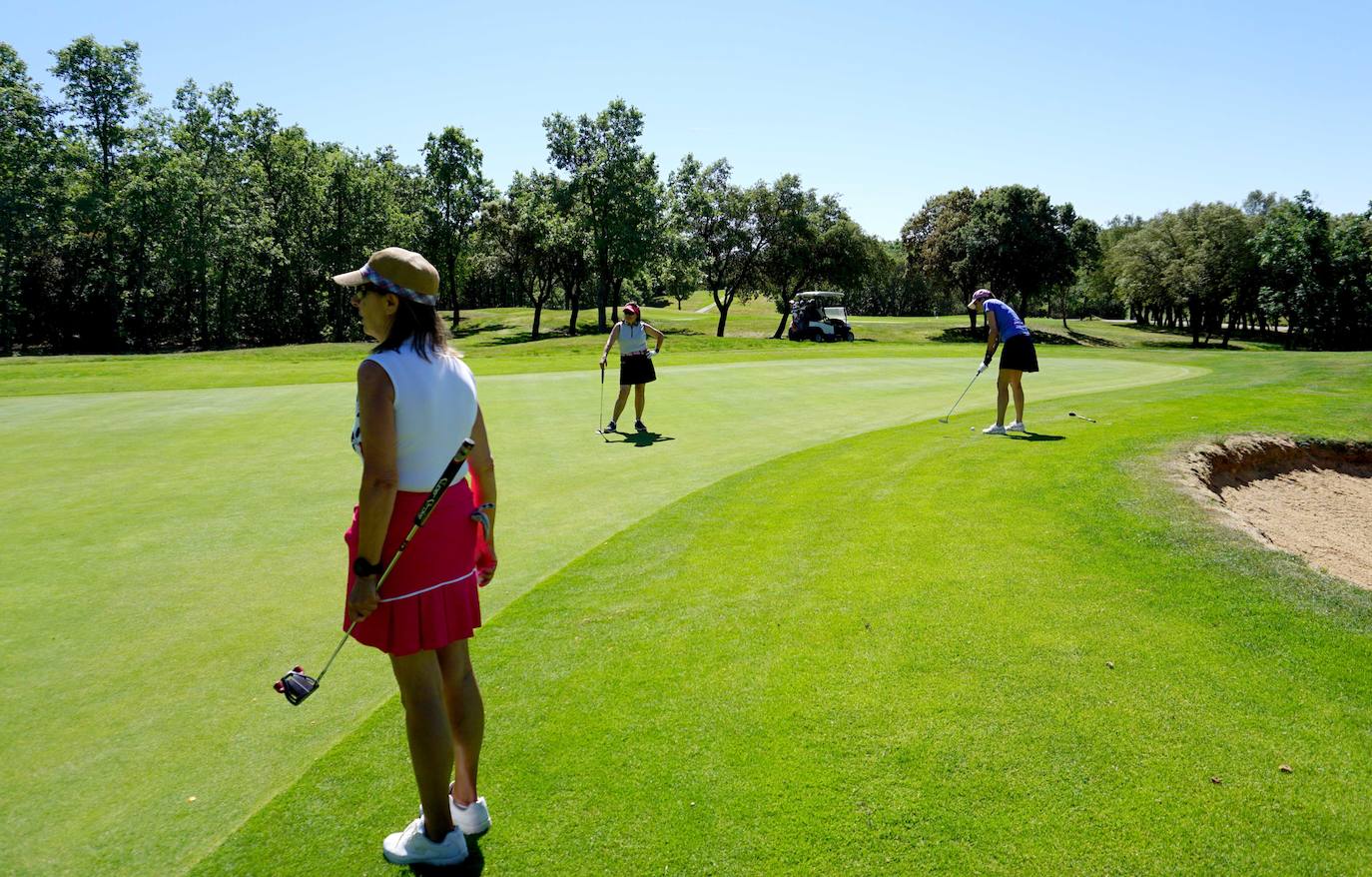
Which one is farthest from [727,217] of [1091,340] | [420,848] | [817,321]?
[420,848]

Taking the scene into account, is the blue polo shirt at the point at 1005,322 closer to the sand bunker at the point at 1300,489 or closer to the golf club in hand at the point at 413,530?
the sand bunker at the point at 1300,489

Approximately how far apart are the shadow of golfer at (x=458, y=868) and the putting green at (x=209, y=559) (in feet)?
3.10

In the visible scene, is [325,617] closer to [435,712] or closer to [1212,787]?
[435,712]

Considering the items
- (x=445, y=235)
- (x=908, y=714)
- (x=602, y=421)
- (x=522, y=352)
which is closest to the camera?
(x=908, y=714)

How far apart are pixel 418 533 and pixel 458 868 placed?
54.1 inches

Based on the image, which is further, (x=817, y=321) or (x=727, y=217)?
(x=727, y=217)

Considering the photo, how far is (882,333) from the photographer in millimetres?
64812

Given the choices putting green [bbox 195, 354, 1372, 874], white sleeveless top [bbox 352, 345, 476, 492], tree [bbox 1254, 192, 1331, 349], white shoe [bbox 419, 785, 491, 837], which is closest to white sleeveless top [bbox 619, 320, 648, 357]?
putting green [bbox 195, 354, 1372, 874]

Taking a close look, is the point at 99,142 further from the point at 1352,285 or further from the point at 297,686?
the point at 1352,285

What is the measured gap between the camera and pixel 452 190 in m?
61.0

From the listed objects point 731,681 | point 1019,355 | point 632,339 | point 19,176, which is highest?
point 19,176

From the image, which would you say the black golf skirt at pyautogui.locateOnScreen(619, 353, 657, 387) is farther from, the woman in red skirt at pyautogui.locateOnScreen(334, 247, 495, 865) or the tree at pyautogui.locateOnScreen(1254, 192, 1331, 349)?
the tree at pyautogui.locateOnScreen(1254, 192, 1331, 349)

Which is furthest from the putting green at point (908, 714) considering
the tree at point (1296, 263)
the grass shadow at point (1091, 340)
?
the tree at point (1296, 263)

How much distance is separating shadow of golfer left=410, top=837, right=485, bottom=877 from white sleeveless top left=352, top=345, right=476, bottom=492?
1.54m
